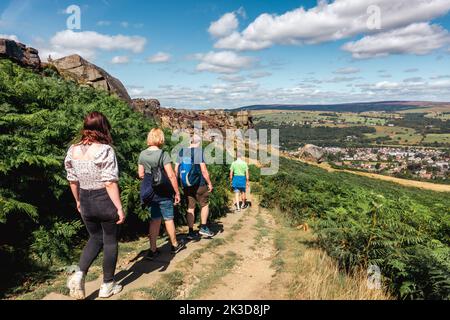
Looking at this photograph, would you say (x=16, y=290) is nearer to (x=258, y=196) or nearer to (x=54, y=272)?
(x=54, y=272)

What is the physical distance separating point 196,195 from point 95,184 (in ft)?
9.93

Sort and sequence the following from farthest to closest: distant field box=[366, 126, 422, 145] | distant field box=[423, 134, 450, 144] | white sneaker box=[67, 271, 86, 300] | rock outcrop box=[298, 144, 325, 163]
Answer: distant field box=[366, 126, 422, 145] < distant field box=[423, 134, 450, 144] < rock outcrop box=[298, 144, 325, 163] < white sneaker box=[67, 271, 86, 300]

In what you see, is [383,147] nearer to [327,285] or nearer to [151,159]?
[327,285]

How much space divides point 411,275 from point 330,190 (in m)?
6.03

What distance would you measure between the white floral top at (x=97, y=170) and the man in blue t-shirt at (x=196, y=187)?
99.8 inches

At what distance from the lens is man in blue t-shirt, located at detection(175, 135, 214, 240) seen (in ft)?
20.5

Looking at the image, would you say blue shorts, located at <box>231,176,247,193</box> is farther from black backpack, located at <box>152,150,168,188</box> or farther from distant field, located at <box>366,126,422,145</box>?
distant field, located at <box>366,126,422,145</box>

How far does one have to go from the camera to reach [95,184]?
12.4ft

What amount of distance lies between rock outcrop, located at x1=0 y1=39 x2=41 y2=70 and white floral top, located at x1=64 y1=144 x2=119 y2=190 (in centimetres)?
936

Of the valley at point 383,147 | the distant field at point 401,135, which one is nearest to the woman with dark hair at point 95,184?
the valley at point 383,147

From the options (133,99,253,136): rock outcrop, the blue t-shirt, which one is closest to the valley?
(133,99,253,136): rock outcrop

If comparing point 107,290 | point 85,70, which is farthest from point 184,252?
point 85,70

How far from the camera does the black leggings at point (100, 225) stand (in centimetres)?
379
